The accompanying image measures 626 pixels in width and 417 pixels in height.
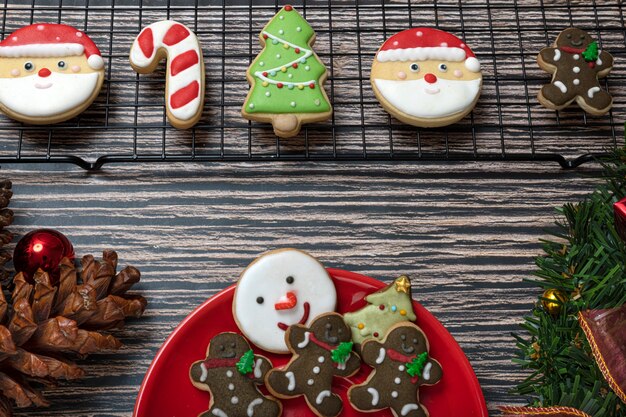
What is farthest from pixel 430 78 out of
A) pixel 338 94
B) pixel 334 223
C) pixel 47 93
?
pixel 47 93

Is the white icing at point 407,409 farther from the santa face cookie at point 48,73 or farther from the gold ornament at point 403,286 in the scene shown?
the santa face cookie at point 48,73

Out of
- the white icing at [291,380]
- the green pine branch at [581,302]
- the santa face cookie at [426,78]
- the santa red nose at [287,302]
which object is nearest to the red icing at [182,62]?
the santa face cookie at [426,78]

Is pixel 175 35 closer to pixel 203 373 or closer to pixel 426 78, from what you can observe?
pixel 426 78

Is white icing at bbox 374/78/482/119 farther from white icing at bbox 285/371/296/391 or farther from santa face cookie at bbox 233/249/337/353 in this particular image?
white icing at bbox 285/371/296/391

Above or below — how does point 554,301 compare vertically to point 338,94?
below

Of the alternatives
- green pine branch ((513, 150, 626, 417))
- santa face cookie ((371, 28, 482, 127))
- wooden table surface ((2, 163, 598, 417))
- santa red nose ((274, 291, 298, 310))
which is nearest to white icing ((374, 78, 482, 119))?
santa face cookie ((371, 28, 482, 127))

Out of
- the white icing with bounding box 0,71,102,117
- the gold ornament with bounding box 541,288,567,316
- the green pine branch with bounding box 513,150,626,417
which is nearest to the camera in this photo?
the green pine branch with bounding box 513,150,626,417

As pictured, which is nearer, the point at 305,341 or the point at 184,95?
the point at 305,341
